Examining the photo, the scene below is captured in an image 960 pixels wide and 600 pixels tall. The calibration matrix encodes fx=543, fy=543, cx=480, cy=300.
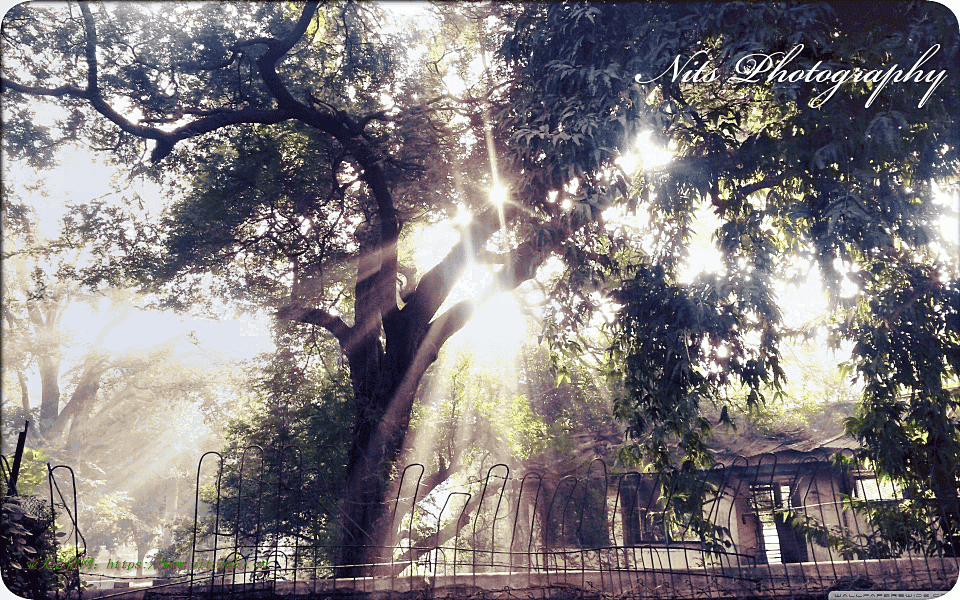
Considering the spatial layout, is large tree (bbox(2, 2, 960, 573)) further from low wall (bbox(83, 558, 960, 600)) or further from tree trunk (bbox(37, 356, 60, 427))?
Answer: tree trunk (bbox(37, 356, 60, 427))

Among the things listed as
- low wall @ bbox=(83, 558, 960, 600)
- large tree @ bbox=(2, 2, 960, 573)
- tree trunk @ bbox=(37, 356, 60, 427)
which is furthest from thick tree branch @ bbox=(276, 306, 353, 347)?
tree trunk @ bbox=(37, 356, 60, 427)

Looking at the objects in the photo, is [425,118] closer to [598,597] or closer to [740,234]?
[740,234]

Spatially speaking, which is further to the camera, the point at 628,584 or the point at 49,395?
the point at 49,395

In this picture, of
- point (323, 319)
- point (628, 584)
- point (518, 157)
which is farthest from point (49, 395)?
point (628, 584)

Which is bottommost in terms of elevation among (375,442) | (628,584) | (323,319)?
(628,584)

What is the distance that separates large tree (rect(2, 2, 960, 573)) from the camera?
18.2 ft

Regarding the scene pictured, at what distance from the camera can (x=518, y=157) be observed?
22.6 feet

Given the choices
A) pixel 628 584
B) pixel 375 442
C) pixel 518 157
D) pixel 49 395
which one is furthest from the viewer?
pixel 49 395

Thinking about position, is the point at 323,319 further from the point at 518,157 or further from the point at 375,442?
the point at 518,157

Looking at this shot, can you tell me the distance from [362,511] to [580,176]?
19.9ft

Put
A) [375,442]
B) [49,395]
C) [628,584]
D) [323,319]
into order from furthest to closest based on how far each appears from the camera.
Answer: [49,395] → [323,319] → [375,442] → [628,584]

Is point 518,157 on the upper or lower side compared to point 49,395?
lower

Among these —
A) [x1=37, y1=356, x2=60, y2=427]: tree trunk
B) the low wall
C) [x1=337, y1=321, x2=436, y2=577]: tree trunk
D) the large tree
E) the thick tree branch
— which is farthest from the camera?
[x1=37, y1=356, x2=60, y2=427]: tree trunk

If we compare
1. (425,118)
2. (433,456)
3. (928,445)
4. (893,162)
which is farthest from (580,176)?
(433,456)
